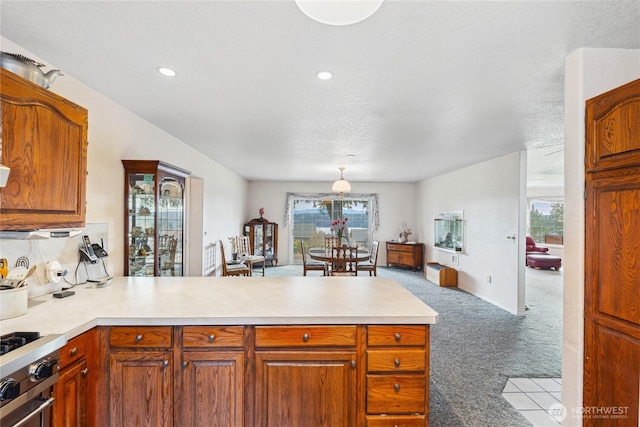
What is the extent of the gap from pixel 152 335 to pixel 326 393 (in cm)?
99

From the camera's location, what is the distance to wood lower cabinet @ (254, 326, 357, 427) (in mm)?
1579

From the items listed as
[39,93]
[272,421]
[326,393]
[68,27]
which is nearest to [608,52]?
[326,393]

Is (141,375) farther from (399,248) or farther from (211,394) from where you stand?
(399,248)

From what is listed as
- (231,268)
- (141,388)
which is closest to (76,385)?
(141,388)

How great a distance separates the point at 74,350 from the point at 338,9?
72.9 inches

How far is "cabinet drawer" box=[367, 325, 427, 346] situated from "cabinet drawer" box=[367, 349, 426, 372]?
0.05 meters

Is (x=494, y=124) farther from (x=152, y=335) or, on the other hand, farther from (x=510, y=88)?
(x=152, y=335)

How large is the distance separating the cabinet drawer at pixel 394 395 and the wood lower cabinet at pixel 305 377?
0.10 m

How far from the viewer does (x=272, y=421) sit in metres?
1.58

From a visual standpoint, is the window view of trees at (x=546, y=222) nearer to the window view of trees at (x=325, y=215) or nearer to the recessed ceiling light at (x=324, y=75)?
the window view of trees at (x=325, y=215)

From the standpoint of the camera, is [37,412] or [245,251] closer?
[37,412]

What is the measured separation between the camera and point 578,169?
1.76 metres

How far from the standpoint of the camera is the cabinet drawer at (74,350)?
133 cm

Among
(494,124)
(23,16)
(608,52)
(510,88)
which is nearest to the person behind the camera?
(23,16)
